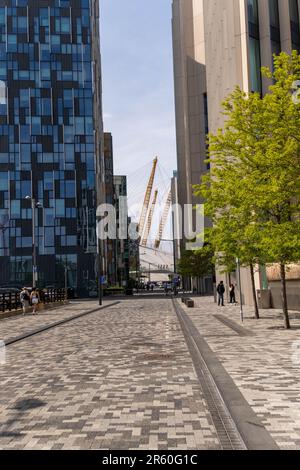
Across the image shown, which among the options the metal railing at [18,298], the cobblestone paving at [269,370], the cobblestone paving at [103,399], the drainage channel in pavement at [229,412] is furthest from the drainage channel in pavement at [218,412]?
the metal railing at [18,298]

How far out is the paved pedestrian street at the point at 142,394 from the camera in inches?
246


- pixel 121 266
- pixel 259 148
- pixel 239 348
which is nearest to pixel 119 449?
pixel 239 348

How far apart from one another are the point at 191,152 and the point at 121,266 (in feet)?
242

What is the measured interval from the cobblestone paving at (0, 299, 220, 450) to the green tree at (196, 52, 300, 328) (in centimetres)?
512

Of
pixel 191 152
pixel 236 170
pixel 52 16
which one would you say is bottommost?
pixel 236 170

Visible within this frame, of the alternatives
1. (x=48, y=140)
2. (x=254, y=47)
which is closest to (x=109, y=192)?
(x=48, y=140)

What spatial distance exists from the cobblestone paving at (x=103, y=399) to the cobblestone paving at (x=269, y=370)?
0.75 m

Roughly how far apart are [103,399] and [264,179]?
1230cm

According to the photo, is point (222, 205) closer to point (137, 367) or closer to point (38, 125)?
point (137, 367)

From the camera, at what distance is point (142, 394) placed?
28.6 ft

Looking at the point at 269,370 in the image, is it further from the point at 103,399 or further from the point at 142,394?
the point at 103,399

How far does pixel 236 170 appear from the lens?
21.0m
